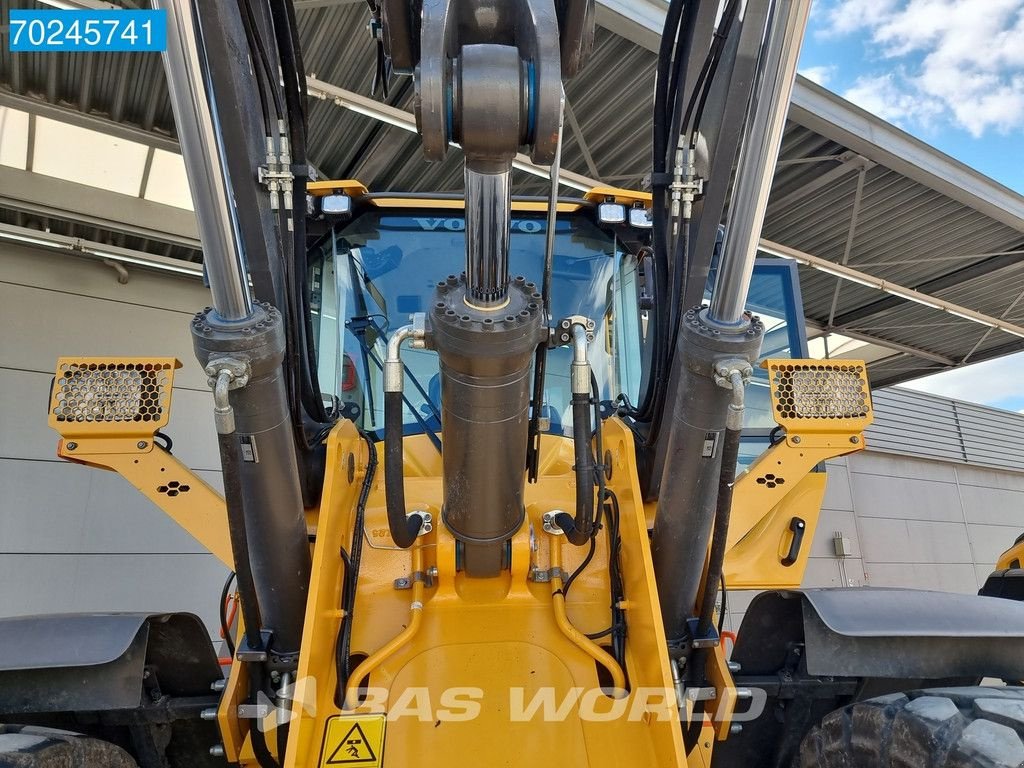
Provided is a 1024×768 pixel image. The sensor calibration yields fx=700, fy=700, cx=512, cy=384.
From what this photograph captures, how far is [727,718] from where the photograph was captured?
6.77 feet

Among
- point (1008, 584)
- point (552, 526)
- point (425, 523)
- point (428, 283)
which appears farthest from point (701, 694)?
point (1008, 584)

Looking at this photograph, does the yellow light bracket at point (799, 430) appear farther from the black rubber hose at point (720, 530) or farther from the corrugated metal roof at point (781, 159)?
the corrugated metal roof at point (781, 159)

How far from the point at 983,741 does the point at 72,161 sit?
313 inches

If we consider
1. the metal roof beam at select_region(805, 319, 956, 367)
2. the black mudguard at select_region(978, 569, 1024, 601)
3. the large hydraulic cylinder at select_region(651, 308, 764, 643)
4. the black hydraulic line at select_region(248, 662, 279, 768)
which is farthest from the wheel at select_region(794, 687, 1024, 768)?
the metal roof beam at select_region(805, 319, 956, 367)

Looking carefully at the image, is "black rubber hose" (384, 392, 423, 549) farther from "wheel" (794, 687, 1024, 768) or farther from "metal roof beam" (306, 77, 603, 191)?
"metal roof beam" (306, 77, 603, 191)

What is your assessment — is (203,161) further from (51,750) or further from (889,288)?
(889,288)

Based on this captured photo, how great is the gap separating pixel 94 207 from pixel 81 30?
20.7 ft

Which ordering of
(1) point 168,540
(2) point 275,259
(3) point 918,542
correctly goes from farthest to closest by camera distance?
(3) point 918,542, (1) point 168,540, (2) point 275,259

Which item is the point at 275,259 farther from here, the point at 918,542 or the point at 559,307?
the point at 918,542

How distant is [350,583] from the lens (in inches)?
87.8

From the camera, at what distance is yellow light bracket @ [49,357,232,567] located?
7.98 ft

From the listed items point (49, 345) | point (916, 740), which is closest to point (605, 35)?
point (916, 740)

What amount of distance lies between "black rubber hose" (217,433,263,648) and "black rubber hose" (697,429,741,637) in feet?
4.16

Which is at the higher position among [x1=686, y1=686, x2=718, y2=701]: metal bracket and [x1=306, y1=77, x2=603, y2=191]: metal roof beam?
[x1=306, y1=77, x2=603, y2=191]: metal roof beam
